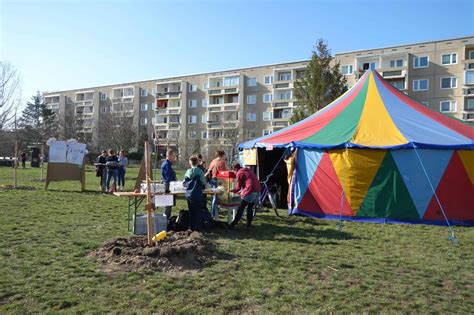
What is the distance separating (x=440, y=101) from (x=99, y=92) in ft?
169

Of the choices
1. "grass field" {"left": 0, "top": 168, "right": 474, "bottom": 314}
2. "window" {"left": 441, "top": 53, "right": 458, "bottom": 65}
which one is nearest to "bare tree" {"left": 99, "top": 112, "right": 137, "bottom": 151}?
"window" {"left": 441, "top": 53, "right": 458, "bottom": 65}

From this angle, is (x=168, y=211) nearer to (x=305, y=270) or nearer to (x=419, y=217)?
(x=305, y=270)

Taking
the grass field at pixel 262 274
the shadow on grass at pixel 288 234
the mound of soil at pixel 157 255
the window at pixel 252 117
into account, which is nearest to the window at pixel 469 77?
the window at pixel 252 117

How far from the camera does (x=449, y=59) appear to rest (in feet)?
130

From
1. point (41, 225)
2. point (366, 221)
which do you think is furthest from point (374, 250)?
point (41, 225)

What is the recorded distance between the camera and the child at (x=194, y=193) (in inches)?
290

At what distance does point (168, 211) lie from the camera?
8.09 m

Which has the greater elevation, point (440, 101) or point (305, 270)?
point (440, 101)

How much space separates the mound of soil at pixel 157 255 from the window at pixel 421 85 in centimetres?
4091

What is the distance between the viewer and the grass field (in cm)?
414

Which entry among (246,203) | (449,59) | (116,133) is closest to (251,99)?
(116,133)

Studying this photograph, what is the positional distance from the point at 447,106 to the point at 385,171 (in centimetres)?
3552

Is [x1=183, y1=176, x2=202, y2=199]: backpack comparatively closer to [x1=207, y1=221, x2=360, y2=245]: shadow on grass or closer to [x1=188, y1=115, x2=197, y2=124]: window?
[x1=207, y1=221, x2=360, y2=245]: shadow on grass

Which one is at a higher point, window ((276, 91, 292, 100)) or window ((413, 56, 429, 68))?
window ((413, 56, 429, 68))
